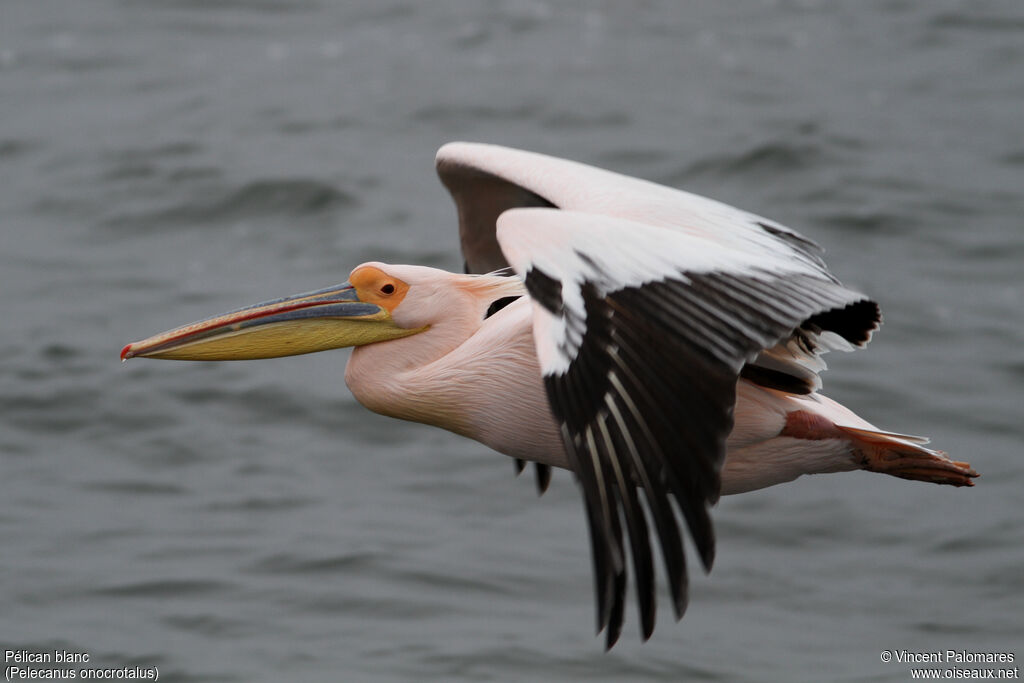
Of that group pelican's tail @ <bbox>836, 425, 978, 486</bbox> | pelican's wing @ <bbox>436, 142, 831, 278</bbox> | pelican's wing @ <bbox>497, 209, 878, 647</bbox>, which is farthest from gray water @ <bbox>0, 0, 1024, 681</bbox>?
pelican's wing @ <bbox>497, 209, 878, 647</bbox>

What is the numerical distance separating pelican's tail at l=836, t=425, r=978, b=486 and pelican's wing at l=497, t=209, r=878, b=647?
83 centimetres

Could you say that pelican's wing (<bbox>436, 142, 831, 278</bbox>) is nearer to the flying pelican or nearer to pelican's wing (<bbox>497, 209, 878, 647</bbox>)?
the flying pelican

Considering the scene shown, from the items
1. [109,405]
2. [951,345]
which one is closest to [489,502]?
[109,405]

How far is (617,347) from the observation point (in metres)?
4.17

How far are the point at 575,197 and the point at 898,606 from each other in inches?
139

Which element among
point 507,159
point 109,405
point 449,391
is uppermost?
point 507,159

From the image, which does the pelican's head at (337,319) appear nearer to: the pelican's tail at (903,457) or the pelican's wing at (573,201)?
the pelican's wing at (573,201)

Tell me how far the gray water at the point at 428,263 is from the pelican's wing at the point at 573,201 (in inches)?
83.3

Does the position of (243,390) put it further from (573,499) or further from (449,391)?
(449,391)

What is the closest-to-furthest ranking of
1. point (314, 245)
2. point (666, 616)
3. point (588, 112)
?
point (666, 616) → point (314, 245) → point (588, 112)

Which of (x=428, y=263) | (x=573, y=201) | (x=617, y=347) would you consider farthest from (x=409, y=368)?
(x=428, y=263)

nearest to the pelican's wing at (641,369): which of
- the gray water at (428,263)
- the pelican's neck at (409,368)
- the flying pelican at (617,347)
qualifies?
the flying pelican at (617,347)

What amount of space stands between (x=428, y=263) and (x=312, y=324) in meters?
6.19

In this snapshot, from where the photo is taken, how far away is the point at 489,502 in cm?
877
